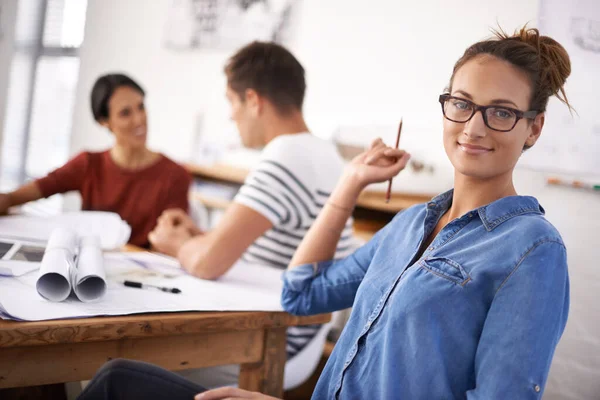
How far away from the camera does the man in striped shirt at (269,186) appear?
4.88ft

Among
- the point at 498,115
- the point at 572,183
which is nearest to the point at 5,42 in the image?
the point at 572,183

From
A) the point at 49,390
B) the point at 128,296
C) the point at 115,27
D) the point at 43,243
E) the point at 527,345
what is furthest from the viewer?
the point at 115,27

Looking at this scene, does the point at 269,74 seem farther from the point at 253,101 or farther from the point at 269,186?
the point at 269,186

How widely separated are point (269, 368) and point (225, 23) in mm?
2620

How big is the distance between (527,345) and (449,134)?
0.35 m

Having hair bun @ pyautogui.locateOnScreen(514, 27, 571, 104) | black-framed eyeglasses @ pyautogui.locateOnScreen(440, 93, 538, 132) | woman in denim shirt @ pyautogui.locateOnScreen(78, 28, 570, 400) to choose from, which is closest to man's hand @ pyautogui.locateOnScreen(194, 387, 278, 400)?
woman in denim shirt @ pyautogui.locateOnScreen(78, 28, 570, 400)

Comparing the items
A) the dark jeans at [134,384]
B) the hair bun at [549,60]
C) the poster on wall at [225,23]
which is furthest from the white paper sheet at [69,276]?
the poster on wall at [225,23]

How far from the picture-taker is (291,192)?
156cm

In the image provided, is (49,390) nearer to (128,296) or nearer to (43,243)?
(43,243)

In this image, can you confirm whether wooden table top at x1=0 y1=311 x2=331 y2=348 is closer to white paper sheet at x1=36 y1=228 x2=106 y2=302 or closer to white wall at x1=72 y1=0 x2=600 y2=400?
white paper sheet at x1=36 y1=228 x2=106 y2=302

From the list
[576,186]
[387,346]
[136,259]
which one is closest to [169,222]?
[136,259]

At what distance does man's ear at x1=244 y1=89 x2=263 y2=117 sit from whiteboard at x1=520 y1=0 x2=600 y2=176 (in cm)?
72

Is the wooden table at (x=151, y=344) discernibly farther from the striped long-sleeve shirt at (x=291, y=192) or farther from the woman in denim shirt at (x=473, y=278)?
the striped long-sleeve shirt at (x=291, y=192)

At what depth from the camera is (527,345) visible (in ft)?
2.61
